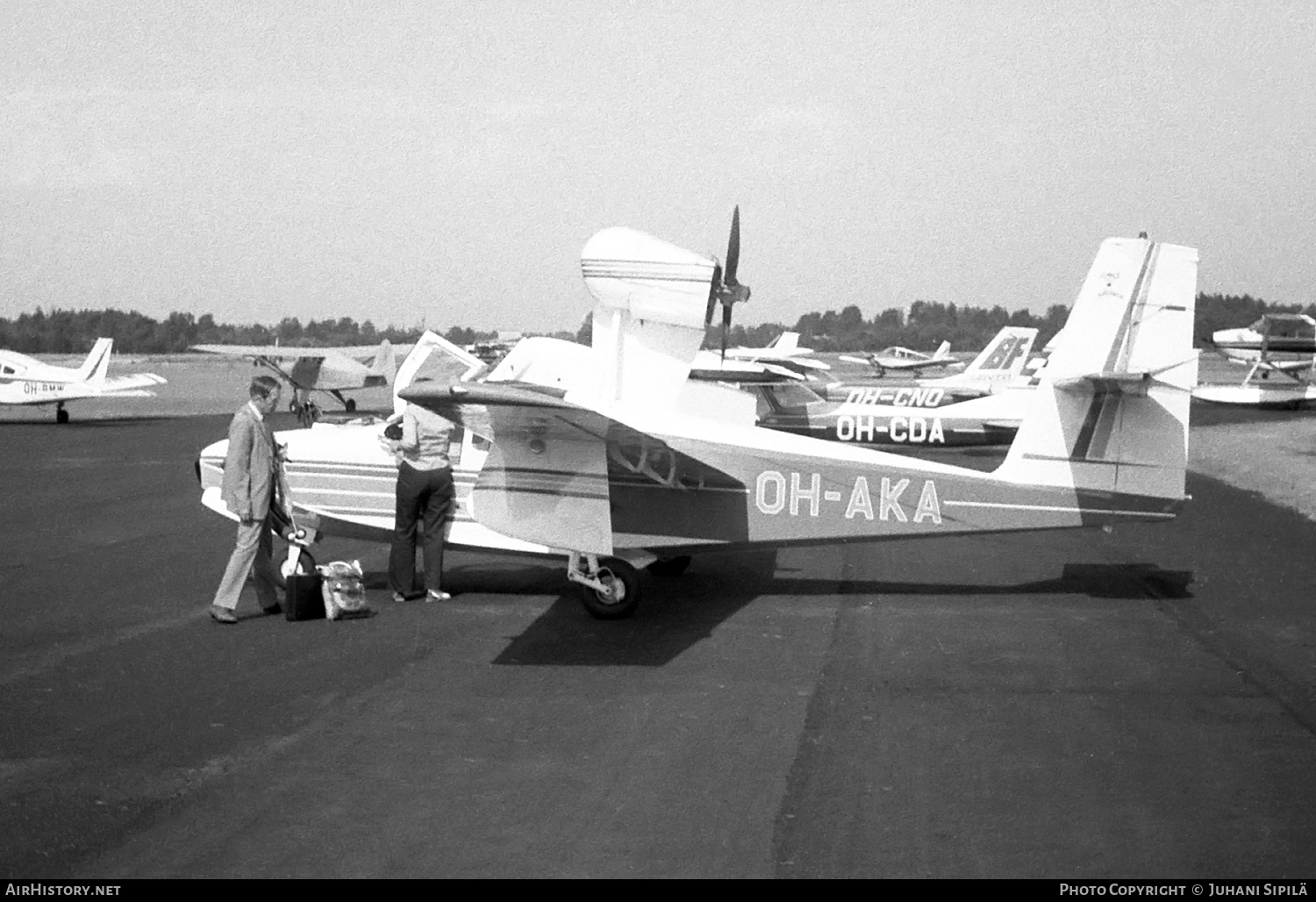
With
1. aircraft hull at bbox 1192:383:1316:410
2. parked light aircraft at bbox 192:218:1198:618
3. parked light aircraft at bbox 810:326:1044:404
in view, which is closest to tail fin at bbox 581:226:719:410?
parked light aircraft at bbox 192:218:1198:618

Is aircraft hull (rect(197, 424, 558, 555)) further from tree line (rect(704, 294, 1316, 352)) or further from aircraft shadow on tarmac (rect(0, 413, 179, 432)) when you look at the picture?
tree line (rect(704, 294, 1316, 352))

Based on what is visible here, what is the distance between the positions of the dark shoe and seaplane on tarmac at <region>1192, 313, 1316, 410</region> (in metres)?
32.3

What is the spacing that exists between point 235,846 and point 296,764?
1.10 m

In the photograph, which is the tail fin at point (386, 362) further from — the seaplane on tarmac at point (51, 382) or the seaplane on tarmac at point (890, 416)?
the seaplane on tarmac at point (890, 416)

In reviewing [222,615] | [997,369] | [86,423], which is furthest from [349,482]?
[997,369]

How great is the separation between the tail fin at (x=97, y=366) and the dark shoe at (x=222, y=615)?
29317 mm

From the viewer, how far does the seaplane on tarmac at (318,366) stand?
3622cm

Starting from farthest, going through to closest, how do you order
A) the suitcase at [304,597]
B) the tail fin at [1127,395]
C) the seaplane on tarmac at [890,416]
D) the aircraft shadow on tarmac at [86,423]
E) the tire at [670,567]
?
the aircraft shadow on tarmac at [86,423] → the seaplane on tarmac at [890,416] → the tire at [670,567] → the tail fin at [1127,395] → the suitcase at [304,597]

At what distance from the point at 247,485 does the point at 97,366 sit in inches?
1175

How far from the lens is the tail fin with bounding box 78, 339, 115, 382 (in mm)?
35625

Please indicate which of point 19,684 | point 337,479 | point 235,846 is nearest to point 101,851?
point 235,846

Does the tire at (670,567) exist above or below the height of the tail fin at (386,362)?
below

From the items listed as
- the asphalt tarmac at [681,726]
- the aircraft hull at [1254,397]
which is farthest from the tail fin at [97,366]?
the aircraft hull at [1254,397]

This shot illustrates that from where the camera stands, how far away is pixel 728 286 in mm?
9695
